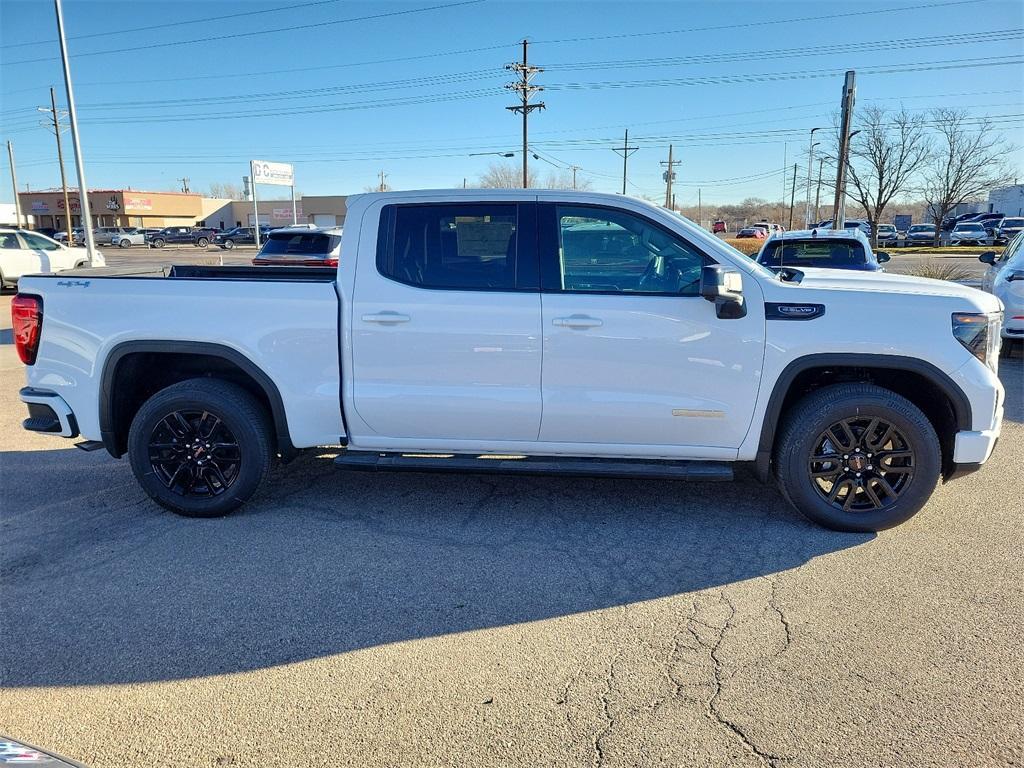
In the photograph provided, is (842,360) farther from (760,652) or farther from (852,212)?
(852,212)

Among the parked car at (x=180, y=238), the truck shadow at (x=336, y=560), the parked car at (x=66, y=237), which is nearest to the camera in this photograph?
the truck shadow at (x=336, y=560)

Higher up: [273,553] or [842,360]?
[842,360]

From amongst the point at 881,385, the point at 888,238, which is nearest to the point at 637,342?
the point at 881,385

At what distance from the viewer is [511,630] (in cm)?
329

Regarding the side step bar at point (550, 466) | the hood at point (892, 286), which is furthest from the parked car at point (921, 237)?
the side step bar at point (550, 466)

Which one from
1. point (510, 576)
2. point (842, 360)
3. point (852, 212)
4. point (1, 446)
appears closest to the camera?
point (510, 576)

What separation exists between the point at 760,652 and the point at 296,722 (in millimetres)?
1913

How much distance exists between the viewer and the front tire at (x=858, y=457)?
411 cm

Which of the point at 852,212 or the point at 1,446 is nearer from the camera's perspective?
the point at 1,446

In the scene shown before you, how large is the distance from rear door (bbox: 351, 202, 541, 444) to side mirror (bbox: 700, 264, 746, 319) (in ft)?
3.09

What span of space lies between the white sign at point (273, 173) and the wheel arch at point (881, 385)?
4214cm

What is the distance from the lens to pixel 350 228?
14.5ft

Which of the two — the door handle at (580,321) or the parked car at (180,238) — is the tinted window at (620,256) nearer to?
the door handle at (580,321)

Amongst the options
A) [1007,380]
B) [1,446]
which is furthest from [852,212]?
[1,446]
